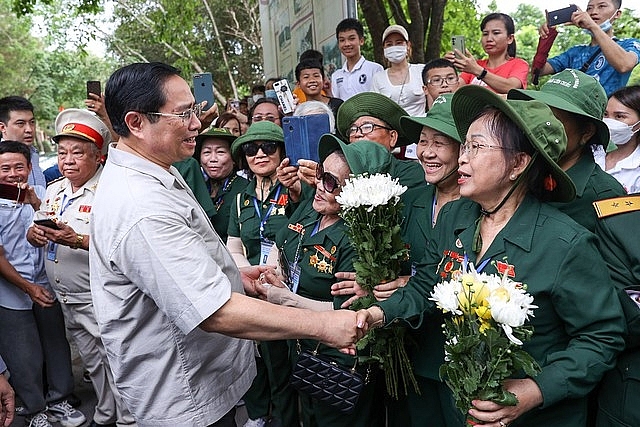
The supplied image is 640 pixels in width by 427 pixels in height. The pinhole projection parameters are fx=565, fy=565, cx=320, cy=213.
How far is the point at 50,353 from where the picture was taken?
4820mm

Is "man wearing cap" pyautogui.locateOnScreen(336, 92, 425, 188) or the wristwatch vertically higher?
"man wearing cap" pyautogui.locateOnScreen(336, 92, 425, 188)

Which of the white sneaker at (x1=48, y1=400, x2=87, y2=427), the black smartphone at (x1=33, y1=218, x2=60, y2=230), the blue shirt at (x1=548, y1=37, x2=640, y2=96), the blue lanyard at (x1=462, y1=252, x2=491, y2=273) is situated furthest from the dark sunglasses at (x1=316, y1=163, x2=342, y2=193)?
the white sneaker at (x1=48, y1=400, x2=87, y2=427)

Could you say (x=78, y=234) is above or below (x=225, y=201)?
above

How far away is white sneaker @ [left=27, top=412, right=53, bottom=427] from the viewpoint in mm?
4590

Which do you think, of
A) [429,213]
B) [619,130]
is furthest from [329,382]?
[619,130]

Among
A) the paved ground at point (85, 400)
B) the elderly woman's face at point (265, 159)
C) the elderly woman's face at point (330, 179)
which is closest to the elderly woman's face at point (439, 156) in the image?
the elderly woman's face at point (330, 179)

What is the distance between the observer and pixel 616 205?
2.30 m

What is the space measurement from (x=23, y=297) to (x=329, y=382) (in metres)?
2.99

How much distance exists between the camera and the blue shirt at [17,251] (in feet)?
14.8

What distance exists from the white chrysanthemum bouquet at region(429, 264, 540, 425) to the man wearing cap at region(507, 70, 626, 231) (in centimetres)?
78

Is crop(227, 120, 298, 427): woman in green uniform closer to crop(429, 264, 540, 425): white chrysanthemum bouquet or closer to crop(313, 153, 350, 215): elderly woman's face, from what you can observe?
crop(313, 153, 350, 215): elderly woman's face

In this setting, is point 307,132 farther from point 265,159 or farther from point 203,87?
point 203,87

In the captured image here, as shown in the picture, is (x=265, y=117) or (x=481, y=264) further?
(x=265, y=117)

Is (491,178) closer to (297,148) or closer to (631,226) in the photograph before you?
(631,226)
